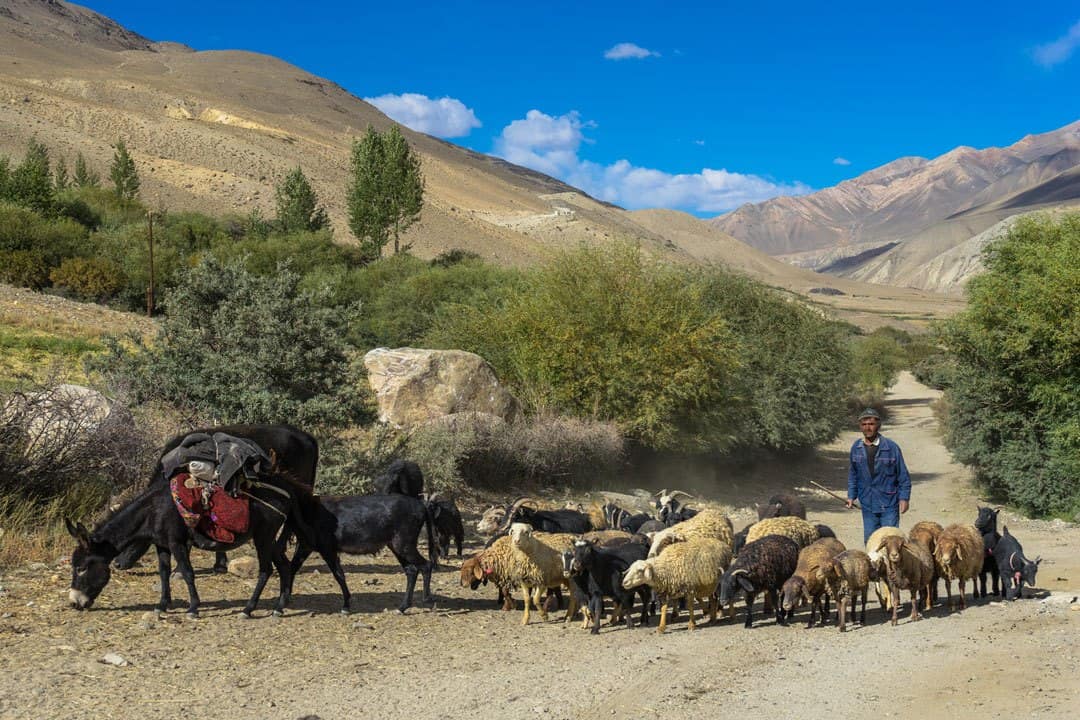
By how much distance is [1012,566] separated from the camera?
10273 millimetres

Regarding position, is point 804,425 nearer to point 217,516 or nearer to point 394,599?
point 394,599

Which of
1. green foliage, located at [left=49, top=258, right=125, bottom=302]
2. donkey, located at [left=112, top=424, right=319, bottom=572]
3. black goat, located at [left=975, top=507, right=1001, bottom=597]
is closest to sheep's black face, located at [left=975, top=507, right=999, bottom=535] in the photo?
black goat, located at [left=975, top=507, right=1001, bottom=597]

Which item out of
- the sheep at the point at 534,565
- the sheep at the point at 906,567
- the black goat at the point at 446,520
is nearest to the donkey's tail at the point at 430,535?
the black goat at the point at 446,520

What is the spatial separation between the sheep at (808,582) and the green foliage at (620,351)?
13733mm

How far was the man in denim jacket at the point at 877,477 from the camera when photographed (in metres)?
10.7

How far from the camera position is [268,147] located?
108 meters

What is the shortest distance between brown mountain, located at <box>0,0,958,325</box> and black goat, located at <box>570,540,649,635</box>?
65.3 ft

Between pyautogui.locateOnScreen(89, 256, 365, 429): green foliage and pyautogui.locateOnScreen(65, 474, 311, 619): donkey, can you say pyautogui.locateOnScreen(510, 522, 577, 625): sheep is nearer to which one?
pyautogui.locateOnScreen(65, 474, 311, 619): donkey

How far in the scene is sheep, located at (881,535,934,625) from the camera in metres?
9.33

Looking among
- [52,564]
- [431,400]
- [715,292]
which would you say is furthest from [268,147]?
[52,564]

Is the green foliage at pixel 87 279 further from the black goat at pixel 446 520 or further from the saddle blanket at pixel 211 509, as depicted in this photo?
the saddle blanket at pixel 211 509

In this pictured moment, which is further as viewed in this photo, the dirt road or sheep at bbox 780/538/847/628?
sheep at bbox 780/538/847/628

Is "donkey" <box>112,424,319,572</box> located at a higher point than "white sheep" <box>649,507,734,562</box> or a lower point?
higher

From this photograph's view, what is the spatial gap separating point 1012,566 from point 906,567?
1.66 metres
